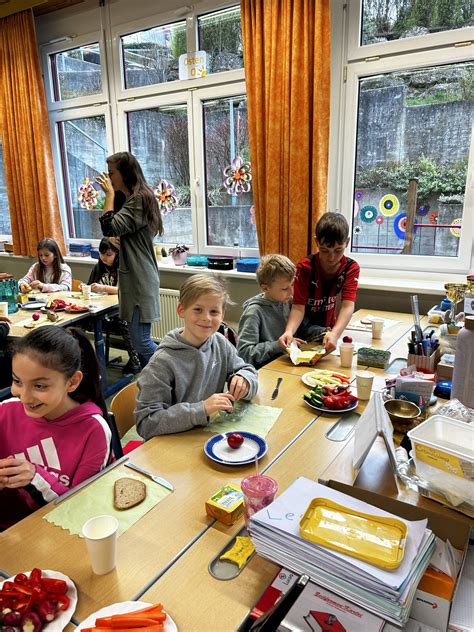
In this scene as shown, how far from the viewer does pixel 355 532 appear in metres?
0.78

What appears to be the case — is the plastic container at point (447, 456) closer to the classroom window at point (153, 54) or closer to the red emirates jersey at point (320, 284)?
the red emirates jersey at point (320, 284)

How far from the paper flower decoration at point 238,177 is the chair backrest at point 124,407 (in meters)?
2.44

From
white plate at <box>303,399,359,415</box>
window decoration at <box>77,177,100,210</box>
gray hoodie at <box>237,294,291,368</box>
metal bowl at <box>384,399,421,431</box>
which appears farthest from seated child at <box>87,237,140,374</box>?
metal bowl at <box>384,399,421,431</box>

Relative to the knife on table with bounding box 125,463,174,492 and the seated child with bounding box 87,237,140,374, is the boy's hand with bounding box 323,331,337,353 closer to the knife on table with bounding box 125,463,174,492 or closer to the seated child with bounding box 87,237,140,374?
the knife on table with bounding box 125,463,174,492

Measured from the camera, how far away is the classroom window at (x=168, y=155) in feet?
12.8

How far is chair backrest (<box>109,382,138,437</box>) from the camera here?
5.12ft

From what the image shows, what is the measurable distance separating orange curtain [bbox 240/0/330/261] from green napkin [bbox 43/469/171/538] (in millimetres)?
2327

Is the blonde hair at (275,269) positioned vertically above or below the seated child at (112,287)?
above

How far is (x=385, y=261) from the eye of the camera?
127 inches

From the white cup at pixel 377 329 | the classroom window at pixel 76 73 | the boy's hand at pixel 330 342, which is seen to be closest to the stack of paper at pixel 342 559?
the boy's hand at pixel 330 342

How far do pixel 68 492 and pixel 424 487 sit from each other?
2.73 ft

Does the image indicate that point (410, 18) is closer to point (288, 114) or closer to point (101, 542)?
point (288, 114)

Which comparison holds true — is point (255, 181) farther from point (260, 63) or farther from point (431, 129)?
point (431, 129)

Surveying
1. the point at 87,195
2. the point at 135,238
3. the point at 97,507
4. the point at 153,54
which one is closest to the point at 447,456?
the point at 97,507
